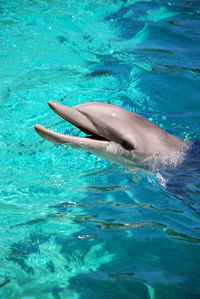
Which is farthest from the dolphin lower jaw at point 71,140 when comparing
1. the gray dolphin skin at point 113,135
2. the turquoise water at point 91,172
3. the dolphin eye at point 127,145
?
the turquoise water at point 91,172

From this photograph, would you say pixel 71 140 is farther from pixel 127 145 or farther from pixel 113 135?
pixel 127 145

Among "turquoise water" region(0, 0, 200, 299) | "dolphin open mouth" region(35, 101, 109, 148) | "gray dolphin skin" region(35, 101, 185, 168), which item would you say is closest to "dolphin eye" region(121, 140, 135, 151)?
"gray dolphin skin" region(35, 101, 185, 168)

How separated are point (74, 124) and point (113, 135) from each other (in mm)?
491

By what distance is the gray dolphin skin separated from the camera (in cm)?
445

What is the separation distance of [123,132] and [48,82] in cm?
414

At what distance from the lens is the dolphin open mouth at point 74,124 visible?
4336 millimetres

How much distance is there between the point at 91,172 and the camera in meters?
5.44

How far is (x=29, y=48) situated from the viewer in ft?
32.8

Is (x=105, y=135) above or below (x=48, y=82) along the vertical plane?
above

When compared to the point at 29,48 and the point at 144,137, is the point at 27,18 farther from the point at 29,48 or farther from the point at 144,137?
the point at 144,137

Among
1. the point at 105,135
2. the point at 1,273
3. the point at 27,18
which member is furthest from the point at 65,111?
the point at 27,18

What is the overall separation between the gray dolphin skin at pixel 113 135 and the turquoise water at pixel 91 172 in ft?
1.28

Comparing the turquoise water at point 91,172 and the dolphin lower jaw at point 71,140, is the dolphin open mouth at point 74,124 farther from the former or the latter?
the turquoise water at point 91,172

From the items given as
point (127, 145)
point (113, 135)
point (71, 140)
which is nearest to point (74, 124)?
point (71, 140)
